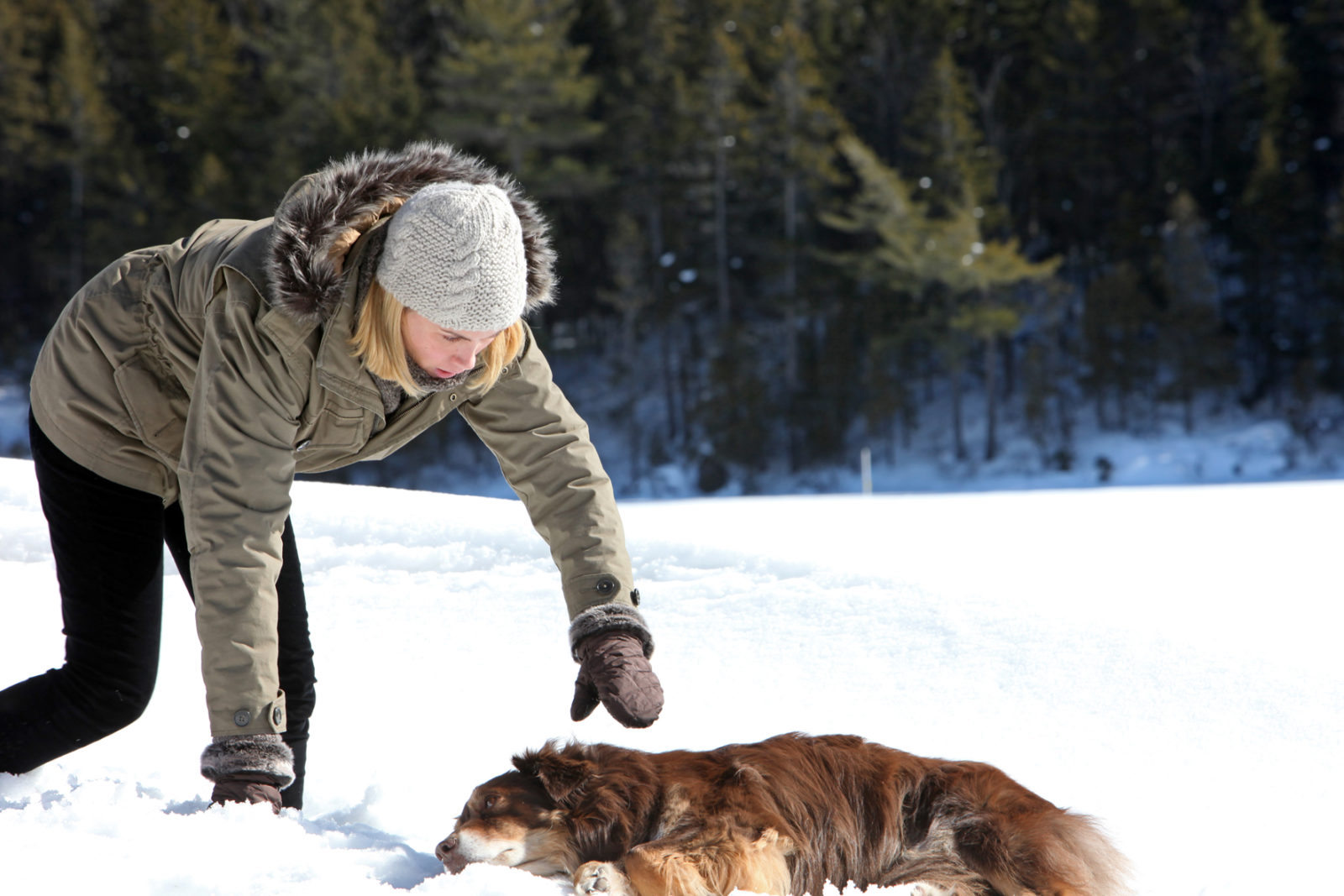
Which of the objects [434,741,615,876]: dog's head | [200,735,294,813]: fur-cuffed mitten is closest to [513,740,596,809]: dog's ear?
[434,741,615,876]: dog's head

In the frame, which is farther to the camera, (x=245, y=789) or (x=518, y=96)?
(x=518, y=96)

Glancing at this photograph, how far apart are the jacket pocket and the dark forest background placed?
64.2 ft

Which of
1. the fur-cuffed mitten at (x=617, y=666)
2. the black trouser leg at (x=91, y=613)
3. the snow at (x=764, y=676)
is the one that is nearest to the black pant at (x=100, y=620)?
the black trouser leg at (x=91, y=613)

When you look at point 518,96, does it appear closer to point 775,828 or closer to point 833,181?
point 833,181

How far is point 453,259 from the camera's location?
156 cm

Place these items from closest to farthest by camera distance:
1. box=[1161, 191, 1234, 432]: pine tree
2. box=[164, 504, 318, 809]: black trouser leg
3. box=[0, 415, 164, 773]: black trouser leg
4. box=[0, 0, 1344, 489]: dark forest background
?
box=[0, 415, 164, 773]: black trouser leg
box=[164, 504, 318, 809]: black trouser leg
box=[1161, 191, 1234, 432]: pine tree
box=[0, 0, 1344, 489]: dark forest background

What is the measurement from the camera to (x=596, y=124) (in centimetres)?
2266

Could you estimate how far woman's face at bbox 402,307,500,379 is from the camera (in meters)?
1.63

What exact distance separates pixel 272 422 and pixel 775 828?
41.5 inches

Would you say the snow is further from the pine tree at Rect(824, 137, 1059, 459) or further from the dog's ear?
the pine tree at Rect(824, 137, 1059, 459)

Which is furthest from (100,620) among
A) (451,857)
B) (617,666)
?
(617,666)

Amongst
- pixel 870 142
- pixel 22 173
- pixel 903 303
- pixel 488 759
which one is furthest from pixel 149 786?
pixel 22 173

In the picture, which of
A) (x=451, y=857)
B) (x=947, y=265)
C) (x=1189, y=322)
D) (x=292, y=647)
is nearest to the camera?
(x=451, y=857)

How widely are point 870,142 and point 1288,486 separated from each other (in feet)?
63.4
